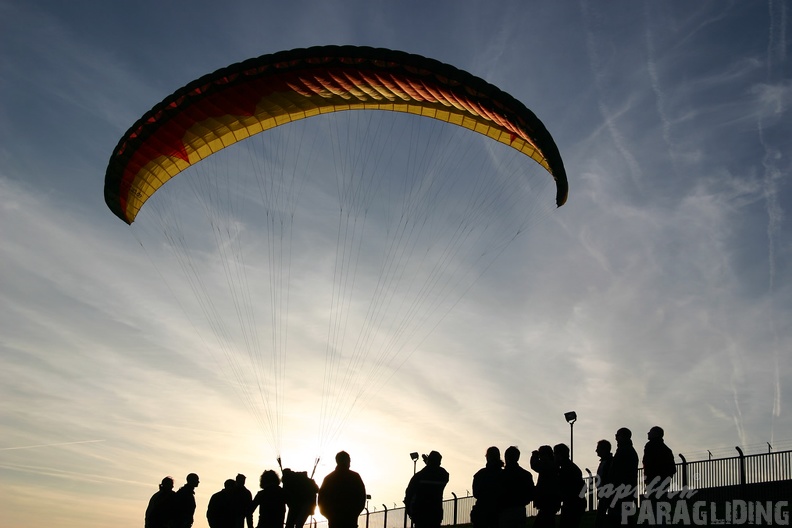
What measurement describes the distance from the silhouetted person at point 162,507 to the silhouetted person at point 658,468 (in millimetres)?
7460

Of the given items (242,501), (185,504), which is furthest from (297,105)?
(242,501)

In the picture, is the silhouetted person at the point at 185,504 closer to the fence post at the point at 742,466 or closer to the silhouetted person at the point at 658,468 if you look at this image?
the silhouetted person at the point at 658,468

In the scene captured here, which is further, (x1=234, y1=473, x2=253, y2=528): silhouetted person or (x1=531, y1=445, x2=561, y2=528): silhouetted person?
(x1=234, y1=473, x2=253, y2=528): silhouetted person

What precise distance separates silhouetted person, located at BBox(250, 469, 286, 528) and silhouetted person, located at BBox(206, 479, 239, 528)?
1.49ft

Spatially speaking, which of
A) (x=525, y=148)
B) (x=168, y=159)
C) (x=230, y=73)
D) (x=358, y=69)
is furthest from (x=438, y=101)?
(x=168, y=159)

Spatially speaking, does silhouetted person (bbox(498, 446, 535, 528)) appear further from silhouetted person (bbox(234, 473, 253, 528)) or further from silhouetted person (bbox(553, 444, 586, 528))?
silhouetted person (bbox(234, 473, 253, 528))

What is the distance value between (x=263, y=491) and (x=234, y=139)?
1042 cm

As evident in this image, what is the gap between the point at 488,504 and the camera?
10.2 metres

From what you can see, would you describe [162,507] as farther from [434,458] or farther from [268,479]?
[434,458]

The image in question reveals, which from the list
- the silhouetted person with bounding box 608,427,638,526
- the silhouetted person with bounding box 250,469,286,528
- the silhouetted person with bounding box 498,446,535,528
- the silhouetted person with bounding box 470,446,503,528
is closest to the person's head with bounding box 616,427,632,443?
the silhouetted person with bounding box 608,427,638,526

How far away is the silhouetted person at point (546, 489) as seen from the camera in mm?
10484

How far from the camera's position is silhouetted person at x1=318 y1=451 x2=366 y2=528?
32.0 ft

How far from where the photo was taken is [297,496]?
1168 centimetres

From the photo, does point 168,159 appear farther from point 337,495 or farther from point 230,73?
point 337,495
